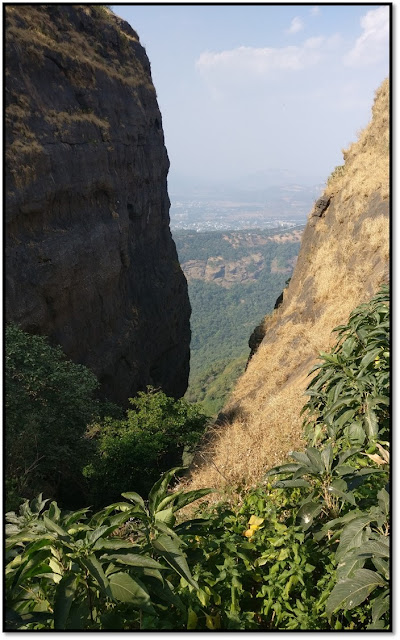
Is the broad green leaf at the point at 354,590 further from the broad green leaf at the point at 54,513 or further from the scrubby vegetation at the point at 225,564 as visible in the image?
the broad green leaf at the point at 54,513

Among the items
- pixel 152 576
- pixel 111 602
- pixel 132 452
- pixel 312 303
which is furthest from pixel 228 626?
pixel 312 303

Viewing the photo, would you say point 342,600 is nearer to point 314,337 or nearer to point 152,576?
point 152,576

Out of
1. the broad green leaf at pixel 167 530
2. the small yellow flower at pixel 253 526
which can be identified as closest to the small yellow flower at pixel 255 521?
the small yellow flower at pixel 253 526

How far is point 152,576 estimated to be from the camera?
212 cm

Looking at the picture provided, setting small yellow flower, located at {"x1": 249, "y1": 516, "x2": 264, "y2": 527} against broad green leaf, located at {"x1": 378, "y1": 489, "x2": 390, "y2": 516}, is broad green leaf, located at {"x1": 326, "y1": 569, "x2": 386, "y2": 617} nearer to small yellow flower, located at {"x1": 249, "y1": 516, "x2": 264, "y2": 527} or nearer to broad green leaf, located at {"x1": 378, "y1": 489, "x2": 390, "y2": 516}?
broad green leaf, located at {"x1": 378, "y1": 489, "x2": 390, "y2": 516}

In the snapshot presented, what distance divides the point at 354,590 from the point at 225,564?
2.20 feet

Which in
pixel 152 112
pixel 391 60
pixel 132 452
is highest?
pixel 152 112

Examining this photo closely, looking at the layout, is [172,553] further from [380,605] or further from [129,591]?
[380,605]

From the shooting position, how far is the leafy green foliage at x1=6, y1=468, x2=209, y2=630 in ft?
6.32

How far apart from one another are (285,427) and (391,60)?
359cm

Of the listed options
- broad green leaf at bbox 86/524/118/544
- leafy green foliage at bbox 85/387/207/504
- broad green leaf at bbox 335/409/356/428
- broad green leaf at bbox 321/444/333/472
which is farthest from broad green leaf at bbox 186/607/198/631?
leafy green foliage at bbox 85/387/207/504

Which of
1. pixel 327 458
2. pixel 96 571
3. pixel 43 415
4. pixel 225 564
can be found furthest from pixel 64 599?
pixel 43 415

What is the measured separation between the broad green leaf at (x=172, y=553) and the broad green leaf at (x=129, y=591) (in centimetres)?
21

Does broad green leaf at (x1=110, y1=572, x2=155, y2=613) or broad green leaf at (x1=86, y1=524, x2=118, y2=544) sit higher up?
broad green leaf at (x1=86, y1=524, x2=118, y2=544)
